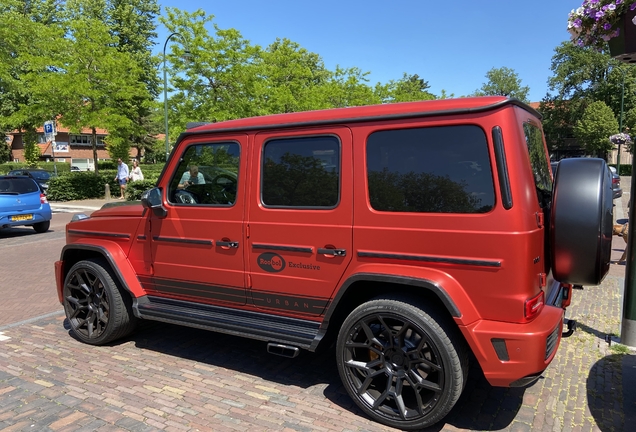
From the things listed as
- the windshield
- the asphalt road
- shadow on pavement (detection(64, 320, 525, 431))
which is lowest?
shadow on pavement (detection(64, 320, 525, 431))

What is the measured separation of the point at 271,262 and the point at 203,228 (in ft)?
2.36

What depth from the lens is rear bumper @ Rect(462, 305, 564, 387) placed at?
107 inches

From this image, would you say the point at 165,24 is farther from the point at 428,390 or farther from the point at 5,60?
the point at 428,390

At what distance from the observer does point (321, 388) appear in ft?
12.2

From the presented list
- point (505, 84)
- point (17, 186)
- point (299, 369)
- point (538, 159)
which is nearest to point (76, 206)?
point (17, 186)

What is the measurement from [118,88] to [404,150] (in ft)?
67.8

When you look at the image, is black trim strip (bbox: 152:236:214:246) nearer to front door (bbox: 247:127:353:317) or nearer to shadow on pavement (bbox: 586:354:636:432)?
front door (bbox: 247:127:353:317)

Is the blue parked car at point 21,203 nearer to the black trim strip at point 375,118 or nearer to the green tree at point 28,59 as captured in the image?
the green tree at point 28,59

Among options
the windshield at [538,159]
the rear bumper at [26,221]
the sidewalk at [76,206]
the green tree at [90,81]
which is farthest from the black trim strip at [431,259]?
the green tree at [90,81]

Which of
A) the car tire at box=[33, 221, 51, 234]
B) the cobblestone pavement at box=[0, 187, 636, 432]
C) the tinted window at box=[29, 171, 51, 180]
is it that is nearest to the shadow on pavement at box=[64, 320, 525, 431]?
the cobblestone pavement at box=[0, 187, 636, 432]

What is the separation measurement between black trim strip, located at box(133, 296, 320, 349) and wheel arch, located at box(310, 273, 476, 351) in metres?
0.16

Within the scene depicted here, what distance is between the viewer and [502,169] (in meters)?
2.77

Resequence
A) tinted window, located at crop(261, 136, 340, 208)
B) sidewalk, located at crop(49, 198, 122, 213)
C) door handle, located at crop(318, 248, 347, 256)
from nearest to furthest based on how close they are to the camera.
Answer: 1. door handle, located at crop(318, 248, 347, 256)
2. tinted window, located at crop(261, 136, 340, 208)
3. sidewalk, located at crop(49, 198, 122, 213)

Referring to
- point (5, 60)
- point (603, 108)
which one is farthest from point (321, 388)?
point (603, 108)
